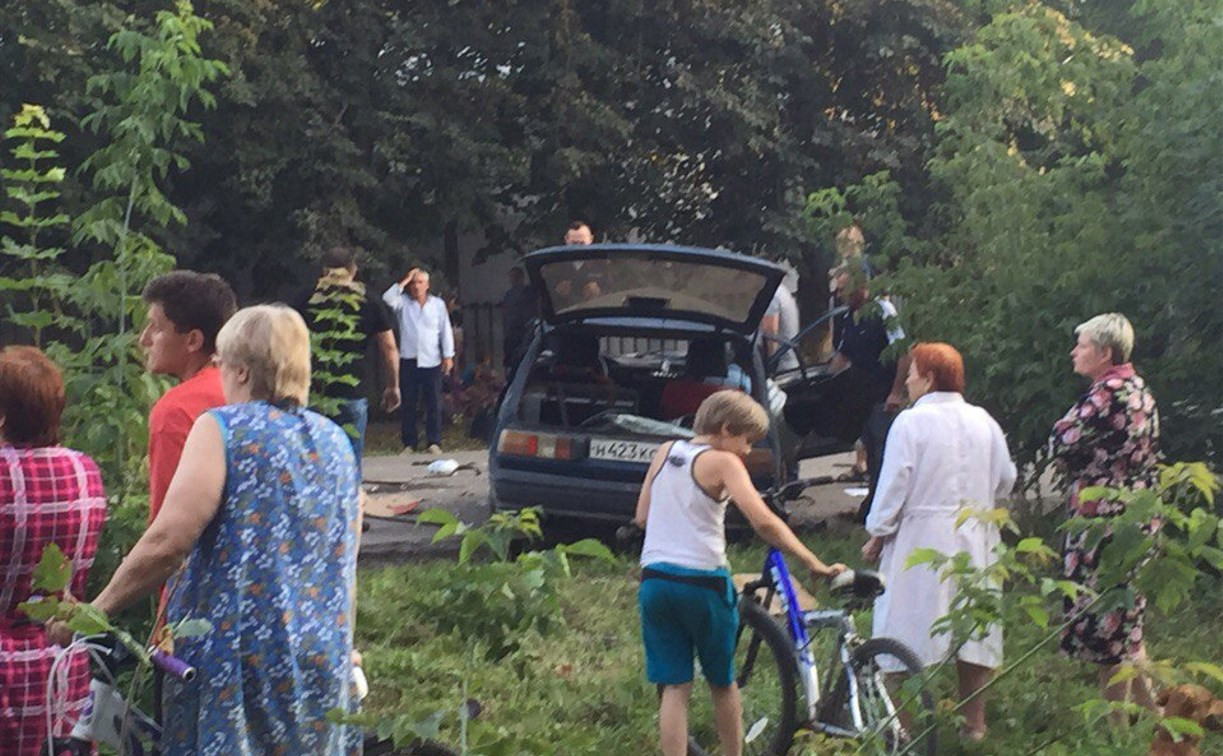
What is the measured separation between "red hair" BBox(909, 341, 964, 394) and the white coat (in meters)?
0.05

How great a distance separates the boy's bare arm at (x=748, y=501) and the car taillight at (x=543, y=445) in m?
Result: 4.64

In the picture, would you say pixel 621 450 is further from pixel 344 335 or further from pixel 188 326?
pixel 188 326

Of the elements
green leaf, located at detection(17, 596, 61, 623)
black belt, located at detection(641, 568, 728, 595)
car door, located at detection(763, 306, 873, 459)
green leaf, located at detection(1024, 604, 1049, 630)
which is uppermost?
car door, located at detection(763, 306, 873, 459)

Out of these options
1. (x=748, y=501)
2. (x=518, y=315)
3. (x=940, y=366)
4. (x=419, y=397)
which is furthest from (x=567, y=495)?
(x=419, y=397)

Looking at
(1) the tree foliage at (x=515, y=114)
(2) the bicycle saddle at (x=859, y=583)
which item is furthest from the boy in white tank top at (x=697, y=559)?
(1) the tree foliage at (x=515, y=114)

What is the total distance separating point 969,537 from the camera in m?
6.51

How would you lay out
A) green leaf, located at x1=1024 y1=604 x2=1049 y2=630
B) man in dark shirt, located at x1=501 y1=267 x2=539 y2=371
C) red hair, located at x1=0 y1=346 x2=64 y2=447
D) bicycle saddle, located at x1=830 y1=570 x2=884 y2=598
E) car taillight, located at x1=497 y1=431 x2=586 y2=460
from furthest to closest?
man in dark shirt, located at x1=501 y1=267 x2=539 y2=371
car taillight, located at x1=497 y1=431 x2=586 y2=460
bicycle saddle, located at x1=830 y1=570 x2=884 y2=598
green leaf, located at x1=1024 y1=604 x2=1049 y2=630
red hair, located at x1=0 y1=346 x2=64 y2=447

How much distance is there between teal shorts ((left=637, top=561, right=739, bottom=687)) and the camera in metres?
5.80

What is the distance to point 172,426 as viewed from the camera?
4.23 meters

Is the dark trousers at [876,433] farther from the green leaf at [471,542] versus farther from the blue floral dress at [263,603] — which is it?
the blue floral dress at [263,603]

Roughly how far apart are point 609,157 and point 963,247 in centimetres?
1260

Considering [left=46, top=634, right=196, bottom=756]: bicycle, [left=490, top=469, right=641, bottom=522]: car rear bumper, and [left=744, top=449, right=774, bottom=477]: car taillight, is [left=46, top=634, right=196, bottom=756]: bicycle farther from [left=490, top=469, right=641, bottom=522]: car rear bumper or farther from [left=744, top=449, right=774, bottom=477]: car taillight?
[left=744, top=449, right=774, bottom=477]: car taillight

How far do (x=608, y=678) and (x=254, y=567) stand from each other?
4.05 m

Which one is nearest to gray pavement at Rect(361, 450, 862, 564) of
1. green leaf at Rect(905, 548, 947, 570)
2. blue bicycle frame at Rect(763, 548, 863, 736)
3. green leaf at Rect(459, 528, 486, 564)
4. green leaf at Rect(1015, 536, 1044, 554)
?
blue bicycle frame at Rect(763, 548, 863, 736)
